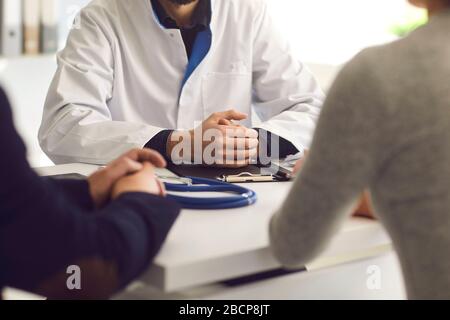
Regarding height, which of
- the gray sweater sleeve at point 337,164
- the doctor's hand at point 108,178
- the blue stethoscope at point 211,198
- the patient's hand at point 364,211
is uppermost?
the gray sweater sleeve at point 337,164

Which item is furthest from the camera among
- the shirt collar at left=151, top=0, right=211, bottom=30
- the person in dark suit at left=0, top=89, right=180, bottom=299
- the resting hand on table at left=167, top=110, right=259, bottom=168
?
the shirt collar at left=151, top=0, right=211, bottom=30

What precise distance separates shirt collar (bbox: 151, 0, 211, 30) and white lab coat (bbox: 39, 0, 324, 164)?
30 millimetres

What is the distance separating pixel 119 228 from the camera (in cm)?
75

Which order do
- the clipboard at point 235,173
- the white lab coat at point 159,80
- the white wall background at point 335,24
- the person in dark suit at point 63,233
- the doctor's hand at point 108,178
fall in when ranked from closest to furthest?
the person in dark suit at point 63,233
the doctor's hand at point 108,178
the clipboard at point 235,173
the white lab coat at point 159,80
the white wall background at point 335,24

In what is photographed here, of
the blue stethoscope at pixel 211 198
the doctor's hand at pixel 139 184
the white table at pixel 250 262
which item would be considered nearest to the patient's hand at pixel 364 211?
the white table at pixel 250 262

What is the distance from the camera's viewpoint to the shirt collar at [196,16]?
175 cm

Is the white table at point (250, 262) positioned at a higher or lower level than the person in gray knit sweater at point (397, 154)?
lower

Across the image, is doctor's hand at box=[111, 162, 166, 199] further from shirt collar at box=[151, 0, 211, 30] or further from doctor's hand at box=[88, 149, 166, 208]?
shirt collar at box=[151, 0, 211, 30]

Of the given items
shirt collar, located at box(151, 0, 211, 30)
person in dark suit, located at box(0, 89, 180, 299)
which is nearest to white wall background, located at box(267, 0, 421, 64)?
shirt collar, located at box(151, 0, 211, 30)

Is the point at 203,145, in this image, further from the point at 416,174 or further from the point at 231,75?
the point at 416,174

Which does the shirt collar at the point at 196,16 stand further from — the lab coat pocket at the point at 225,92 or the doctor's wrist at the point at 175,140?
the doctor's wrist at the point at 175,140

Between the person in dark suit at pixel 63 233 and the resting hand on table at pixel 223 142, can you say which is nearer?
the person in dark suit at pixel 63 233

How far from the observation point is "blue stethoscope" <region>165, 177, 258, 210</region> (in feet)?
3.27

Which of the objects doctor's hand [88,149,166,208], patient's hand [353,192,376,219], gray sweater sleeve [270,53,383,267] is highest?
gray sweater sleeve [270,53,383,267]
